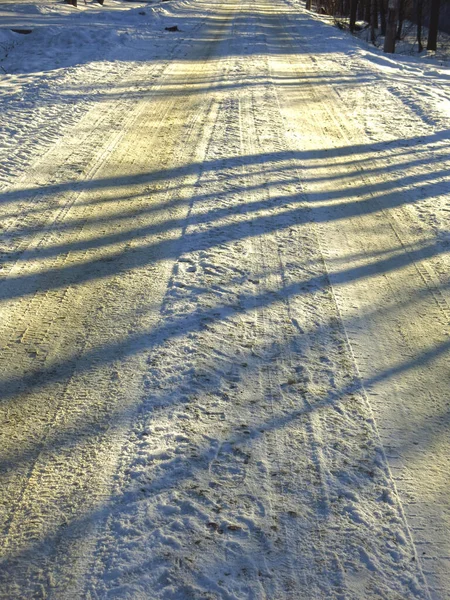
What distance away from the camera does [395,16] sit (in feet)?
59.0

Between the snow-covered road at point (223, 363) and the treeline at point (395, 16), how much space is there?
1212cm

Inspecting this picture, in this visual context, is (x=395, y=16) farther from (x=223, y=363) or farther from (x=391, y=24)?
(x=223, y=363)

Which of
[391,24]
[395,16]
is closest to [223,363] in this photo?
[395,16]

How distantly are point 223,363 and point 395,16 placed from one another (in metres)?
17.4

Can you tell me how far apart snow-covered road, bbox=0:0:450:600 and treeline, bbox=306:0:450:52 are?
39.8 feet

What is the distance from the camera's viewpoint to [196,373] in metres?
3.41

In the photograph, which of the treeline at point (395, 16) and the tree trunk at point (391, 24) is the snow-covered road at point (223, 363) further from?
A: the treeline at point (395, 16)

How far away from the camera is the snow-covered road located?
94.5 inches

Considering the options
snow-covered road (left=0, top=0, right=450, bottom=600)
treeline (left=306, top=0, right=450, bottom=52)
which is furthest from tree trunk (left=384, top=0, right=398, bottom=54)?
snow-covered road (left=0, top=0, right=450, bottom=600)

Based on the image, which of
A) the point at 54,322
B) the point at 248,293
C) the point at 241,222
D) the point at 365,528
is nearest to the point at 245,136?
the point at 241,222

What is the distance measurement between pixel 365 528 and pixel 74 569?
1122 millimetres

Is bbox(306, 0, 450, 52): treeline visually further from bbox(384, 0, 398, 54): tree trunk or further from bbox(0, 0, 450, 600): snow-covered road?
bbox(0, 0, 450, 600): snow-covered road

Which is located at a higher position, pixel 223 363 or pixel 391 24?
pixel 391 24

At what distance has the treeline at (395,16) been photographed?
1859 cm
